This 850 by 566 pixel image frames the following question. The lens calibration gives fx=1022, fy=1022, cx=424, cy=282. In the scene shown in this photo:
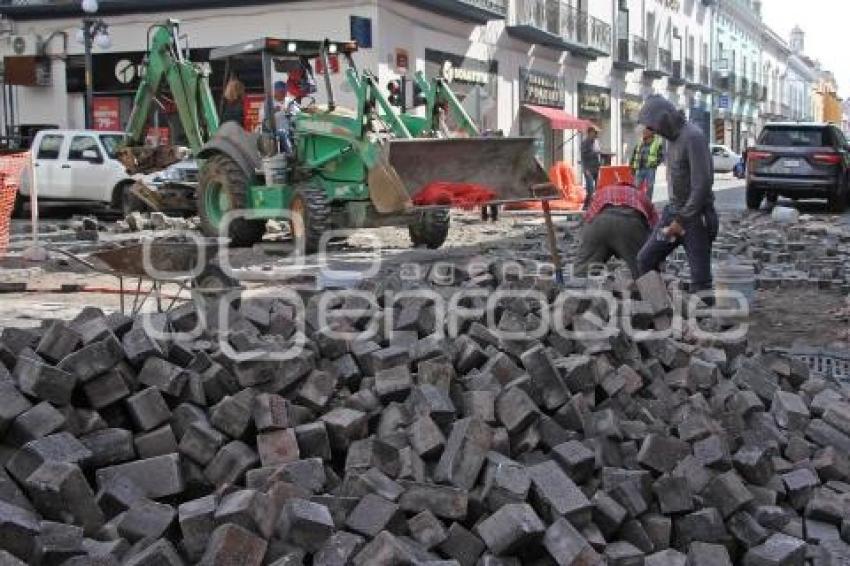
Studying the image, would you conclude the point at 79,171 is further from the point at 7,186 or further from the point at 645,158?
the point at 645,158

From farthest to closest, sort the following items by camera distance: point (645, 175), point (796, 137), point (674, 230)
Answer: point (796, 137) → point (645, 175) → point (674, 230)

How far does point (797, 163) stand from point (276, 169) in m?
13.3

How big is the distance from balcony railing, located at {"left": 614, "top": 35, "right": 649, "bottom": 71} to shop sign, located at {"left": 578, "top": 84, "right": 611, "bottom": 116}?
1.72 meters

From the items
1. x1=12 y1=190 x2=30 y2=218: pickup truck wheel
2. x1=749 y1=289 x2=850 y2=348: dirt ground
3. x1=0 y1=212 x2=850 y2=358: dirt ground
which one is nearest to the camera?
x1=749 y1=289 x2=850 y2=348: dirt ground

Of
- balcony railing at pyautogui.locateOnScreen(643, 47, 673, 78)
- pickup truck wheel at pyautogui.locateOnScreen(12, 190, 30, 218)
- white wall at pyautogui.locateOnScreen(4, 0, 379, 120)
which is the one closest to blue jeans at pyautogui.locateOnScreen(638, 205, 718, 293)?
white wall at pyautogui.locateOnScreen(4, 0, 379, 120)

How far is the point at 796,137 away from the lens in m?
22.6

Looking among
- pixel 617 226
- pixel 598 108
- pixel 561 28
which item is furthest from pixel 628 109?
pixel 617 226

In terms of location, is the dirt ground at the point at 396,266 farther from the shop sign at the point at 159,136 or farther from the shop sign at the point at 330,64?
the shop sign at the point at 159,136

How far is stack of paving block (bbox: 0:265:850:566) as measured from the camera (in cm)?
388

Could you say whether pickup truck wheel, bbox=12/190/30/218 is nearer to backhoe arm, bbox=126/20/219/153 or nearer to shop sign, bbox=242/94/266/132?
backhoe arm, bbox=126/20/219/153

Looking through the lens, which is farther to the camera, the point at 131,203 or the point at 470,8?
the point at 470,8

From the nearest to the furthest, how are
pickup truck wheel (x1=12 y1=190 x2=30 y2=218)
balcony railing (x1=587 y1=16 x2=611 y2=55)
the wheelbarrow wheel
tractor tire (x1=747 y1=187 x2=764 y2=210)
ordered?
the wheelbarrow wheel, pickup truck wheel (x1=12 y1=190 x2=30 y2=218), tractor tire (x1=747 y1=187 x2=764 y2=210), balcony railing (x1=587 y1=16 x2=611 y2=55)

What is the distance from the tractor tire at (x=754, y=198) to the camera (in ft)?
74.5

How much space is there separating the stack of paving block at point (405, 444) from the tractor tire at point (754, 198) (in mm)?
17615
